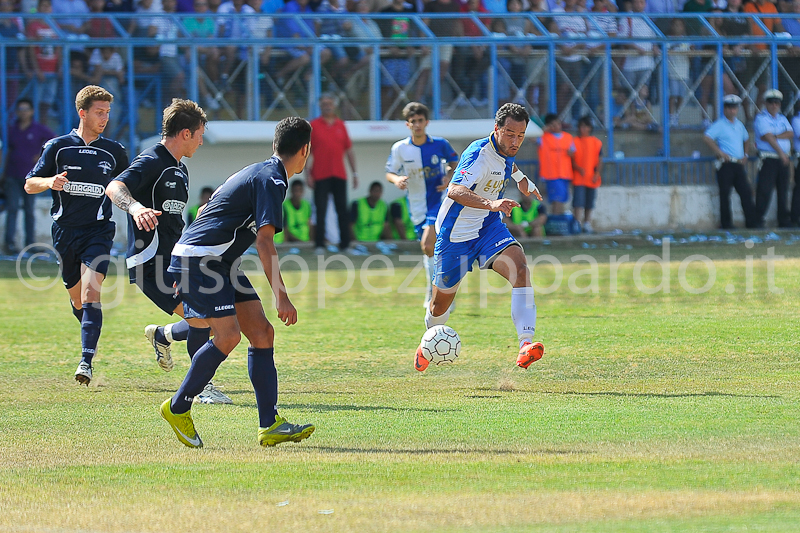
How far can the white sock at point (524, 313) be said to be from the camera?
8.54 m

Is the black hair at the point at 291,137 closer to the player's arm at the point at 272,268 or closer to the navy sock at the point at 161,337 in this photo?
the player's arm at the point at 272,268

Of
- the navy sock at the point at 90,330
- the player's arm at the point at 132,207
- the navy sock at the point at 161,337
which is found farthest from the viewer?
the navy sock at the point at 161,337

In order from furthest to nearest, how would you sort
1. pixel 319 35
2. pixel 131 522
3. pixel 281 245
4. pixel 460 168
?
pixel 319 35
pixel 281 245
pixel 460 168
pixel 131 522

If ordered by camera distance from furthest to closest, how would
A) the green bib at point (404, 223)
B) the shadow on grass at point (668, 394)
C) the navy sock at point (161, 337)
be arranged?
the green bib at point (404, 223) < the navy sock at point (161, 337) < the shadow on grass at point (668, 394)

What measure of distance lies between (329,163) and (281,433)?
523 inches

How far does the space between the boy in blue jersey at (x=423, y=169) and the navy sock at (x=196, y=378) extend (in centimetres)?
599

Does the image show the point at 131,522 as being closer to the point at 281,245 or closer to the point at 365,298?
the point at 365,298

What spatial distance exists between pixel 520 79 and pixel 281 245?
6262mm

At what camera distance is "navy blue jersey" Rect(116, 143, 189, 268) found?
7.43 metres

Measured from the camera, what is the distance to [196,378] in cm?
647

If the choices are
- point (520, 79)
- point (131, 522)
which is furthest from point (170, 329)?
point (520, 79)

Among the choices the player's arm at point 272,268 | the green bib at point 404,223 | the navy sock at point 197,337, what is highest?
the player's arm at point 272,268

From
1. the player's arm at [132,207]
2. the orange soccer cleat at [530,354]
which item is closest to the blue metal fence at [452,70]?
the player's arm at [132,207]

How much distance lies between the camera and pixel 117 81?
811 inches
